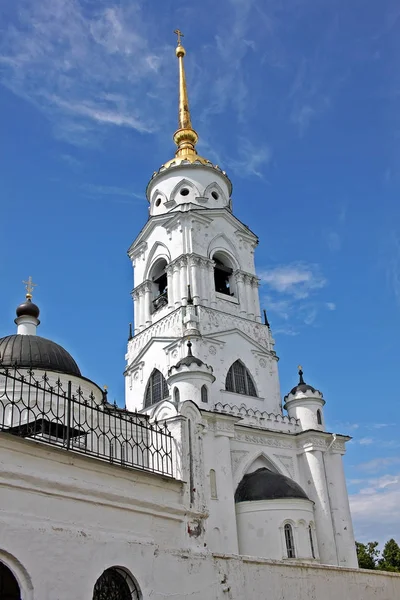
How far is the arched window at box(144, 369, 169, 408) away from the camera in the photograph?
25.6 m

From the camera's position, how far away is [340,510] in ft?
76.9

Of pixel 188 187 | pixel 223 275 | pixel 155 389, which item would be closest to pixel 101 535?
pixel 155 389

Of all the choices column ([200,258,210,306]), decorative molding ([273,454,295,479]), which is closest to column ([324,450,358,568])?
decorative molding ([273,454,295,479])

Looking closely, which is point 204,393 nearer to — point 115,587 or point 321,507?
point 321,507

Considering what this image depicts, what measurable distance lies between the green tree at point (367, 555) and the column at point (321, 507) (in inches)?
663

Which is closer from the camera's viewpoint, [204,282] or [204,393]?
[204,393]

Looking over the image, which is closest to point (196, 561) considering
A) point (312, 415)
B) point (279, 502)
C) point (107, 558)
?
point (107, 558)

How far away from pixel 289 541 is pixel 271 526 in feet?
2.74

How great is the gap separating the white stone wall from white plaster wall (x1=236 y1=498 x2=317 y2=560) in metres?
9.85

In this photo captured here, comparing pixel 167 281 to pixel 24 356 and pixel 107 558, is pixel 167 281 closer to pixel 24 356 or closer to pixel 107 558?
pixel 24 356

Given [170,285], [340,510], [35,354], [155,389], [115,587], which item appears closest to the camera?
[115,587]

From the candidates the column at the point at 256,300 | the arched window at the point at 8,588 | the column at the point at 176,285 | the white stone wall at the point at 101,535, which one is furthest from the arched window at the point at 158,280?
the arched window at the point at 8,588

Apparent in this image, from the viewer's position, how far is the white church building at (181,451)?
7504mm

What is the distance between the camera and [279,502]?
20.7 meters
